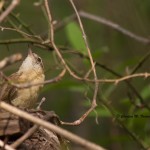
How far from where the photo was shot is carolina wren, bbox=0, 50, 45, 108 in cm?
340

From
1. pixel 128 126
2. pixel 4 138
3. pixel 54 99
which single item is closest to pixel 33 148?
pixel 4 138

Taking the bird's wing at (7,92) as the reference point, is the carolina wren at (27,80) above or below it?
below

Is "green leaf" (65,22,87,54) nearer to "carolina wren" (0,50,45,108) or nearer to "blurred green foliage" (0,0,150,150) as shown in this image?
"blurred green foliage" (0,0,150,150)

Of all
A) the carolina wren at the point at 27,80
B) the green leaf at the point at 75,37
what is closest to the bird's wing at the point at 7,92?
the carolina wren at the point at 27,80

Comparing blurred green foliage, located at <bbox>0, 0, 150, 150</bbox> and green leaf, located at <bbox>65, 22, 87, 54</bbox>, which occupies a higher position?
green leaf, located at <bbox>65, 22, 87, 54</bbox>

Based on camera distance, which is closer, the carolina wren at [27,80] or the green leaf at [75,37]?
the carolina wren at [27,80]

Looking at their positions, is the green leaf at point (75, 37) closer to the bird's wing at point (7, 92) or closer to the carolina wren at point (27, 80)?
the carolina wren at point (27, 80)

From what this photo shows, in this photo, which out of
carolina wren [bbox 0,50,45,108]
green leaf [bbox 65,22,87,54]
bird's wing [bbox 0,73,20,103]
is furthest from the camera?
green leaf [bbox 65,22,87,54]

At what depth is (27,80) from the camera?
11.7ft

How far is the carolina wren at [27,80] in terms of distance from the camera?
340cm

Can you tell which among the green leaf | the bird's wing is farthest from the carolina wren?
the green leaf

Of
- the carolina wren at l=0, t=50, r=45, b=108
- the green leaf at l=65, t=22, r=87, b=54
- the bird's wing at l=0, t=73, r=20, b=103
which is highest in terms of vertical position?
the bird's wing at l=0, t=73, r=20, b=103

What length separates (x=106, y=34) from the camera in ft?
21.2

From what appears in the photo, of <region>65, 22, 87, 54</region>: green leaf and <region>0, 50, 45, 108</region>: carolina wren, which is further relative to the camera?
<region>65, 22, 87, 54</region>: green leaf
